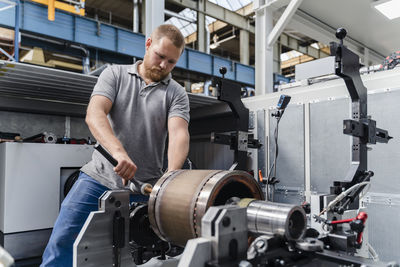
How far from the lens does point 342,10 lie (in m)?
5.00

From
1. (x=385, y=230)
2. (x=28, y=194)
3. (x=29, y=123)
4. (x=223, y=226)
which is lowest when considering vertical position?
(x=385, y=230)

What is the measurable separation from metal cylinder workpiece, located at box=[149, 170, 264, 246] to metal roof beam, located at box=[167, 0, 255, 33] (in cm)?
862

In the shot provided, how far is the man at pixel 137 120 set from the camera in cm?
137

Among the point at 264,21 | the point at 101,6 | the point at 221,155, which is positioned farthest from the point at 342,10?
the point at 101,6

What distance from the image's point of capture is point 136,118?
1574 mm

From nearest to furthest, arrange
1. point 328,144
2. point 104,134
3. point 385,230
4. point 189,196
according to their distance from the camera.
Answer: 1. point 189,196
2. point 104,134
3. point 385,230
4. point 328,144

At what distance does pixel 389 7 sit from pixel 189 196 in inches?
208

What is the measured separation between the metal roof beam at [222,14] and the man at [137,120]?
7.88 m

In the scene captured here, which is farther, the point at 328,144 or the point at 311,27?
the point at 311,27

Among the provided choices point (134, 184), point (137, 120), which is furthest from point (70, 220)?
point (137, 120)

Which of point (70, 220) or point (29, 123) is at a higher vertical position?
point (29, 123)

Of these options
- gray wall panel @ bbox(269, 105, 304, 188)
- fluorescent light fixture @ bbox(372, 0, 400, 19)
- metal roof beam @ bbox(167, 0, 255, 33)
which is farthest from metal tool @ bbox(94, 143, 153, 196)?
metal roof beam @ bbox(167, 0, 255, 33)

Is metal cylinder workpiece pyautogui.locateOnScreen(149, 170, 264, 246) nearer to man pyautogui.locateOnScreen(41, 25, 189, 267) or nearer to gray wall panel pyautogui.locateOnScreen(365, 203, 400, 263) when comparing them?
man pyautogui.locateOnScreen(41, 25, 189, 267)

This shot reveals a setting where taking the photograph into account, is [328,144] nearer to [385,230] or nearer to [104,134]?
[385,230]
